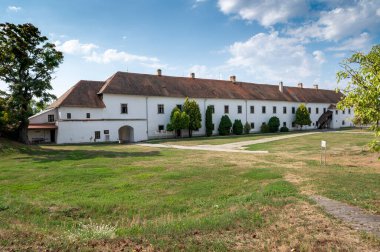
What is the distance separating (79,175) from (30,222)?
525 cm

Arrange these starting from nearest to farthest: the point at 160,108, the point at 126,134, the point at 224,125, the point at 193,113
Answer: the point at 126,134, the point at 160,108, the point at 193,113, the point at 224,125

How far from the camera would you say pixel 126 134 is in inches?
1483

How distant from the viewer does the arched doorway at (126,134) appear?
36.2 metres

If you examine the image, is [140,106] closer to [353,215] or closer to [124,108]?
[124,108]

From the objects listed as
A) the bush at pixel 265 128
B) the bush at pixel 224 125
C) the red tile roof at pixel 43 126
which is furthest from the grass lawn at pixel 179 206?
the bush at pixel 265 128

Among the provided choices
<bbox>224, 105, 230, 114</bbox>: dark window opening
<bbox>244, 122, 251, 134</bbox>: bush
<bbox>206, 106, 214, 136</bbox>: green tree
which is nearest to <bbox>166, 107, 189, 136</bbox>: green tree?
<bbox>206, 106, 214, 136</bbox>: green tree

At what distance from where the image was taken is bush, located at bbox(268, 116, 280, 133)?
47594 millimetres

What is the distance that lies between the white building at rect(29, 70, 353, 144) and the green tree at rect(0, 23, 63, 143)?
6982 mm

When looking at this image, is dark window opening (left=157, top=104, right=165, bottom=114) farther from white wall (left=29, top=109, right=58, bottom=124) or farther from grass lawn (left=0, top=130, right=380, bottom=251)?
grass lawn (left=0, top=130, right=380, bottom=251)

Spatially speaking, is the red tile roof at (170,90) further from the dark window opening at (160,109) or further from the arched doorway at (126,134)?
the arched doorway at (126,134)

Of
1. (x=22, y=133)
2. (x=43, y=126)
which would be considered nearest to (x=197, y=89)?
(x=43, y=126)

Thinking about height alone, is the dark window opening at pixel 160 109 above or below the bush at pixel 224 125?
above

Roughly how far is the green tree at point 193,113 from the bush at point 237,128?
22.6ft

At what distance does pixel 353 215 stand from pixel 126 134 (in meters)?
33.7
